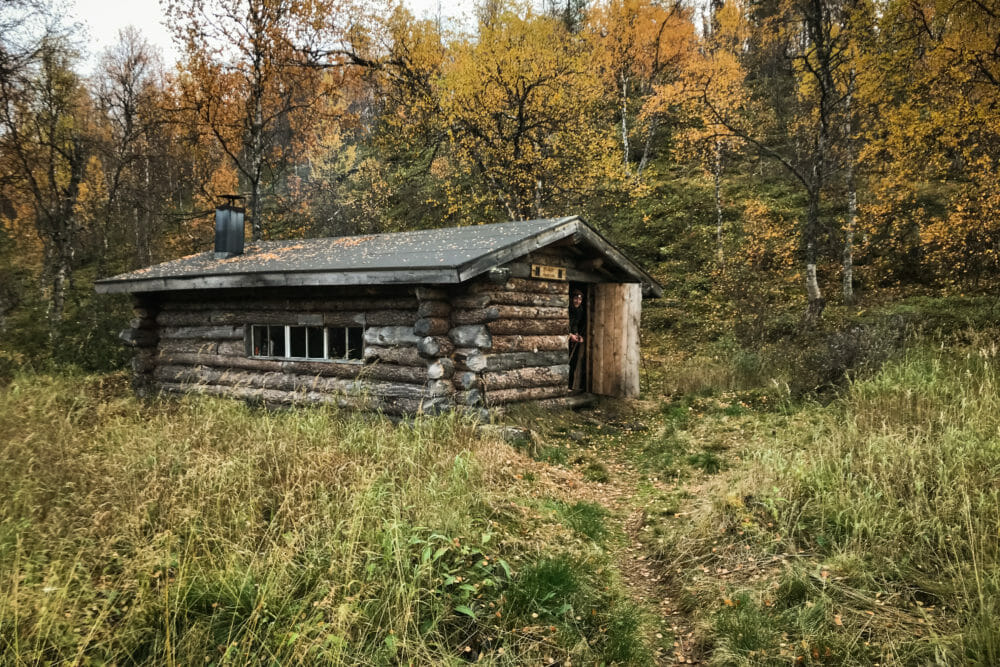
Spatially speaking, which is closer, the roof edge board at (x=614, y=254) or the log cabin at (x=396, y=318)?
the log cabin at (x=396, y=318)

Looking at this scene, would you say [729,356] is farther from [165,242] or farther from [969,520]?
[165,242]

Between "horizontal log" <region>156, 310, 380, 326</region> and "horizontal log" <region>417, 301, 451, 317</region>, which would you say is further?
"horizontal log" <region>156, 310, 380, 326</region>

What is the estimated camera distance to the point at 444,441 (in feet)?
20.6

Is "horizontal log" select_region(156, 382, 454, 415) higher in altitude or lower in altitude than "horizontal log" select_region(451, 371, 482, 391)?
lower

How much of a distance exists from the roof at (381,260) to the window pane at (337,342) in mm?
1197

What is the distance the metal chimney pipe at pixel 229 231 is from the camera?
1200 cm

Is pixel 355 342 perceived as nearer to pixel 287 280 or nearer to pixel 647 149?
pixel 287 280

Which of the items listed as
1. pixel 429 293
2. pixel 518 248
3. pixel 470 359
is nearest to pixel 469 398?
pixel 470 359

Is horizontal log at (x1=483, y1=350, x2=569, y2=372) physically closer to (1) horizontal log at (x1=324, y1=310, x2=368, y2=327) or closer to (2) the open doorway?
(2) the open doorway

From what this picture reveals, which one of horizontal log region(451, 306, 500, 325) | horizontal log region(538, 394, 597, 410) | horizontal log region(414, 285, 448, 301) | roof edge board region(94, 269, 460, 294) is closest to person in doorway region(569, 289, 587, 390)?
horizontal log region(538, 394, 597, 410)

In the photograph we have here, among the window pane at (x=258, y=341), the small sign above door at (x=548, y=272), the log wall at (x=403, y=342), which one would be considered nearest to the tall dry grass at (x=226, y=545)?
the log wall at (x=403, y=342)

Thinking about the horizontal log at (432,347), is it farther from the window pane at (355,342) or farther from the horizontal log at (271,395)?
the window pane at (355,342)

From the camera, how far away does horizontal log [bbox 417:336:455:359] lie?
8.19 meters

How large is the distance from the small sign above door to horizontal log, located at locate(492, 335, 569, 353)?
3.56 feet
